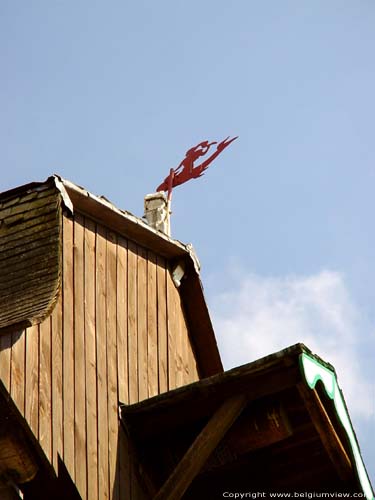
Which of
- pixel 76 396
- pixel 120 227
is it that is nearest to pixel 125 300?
pixel 120 227

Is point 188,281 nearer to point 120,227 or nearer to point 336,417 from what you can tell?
point 120,227

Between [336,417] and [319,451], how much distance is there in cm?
55

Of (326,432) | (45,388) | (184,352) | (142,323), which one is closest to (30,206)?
(142,323)

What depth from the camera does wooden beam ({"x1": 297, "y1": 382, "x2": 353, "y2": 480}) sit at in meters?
12.5

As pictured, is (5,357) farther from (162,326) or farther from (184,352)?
(184,352)

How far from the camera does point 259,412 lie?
1283 cm

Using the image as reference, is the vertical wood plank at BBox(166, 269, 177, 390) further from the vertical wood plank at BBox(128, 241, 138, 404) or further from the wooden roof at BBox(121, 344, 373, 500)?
the wooden roof at BBox(121, 344, 373, 500)

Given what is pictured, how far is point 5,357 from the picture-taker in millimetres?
11562

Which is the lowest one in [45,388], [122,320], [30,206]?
[45,388]

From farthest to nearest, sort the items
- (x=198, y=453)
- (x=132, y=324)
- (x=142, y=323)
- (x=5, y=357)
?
(x=142, y=323) < (x=132, y=324) < (x=198, y=453) < (x=5, y=357)

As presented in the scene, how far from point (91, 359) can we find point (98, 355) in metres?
0.14

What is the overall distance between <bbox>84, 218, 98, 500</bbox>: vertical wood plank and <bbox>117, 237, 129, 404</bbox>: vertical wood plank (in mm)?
383

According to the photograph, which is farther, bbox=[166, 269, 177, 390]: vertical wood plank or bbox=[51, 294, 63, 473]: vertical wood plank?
bbox=[166, 269, 177, 390]: vertical wood plank

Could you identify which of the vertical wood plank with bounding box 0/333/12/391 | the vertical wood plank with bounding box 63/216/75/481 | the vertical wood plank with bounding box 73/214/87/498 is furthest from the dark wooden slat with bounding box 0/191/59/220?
the vertical wood plank with bounding box 0/333/12/391
